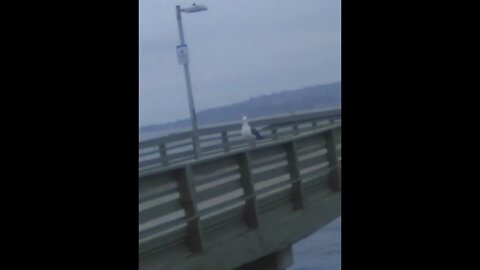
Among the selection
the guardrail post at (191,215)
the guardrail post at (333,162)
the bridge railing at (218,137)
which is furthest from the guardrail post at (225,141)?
the guardrail post at (333,162)

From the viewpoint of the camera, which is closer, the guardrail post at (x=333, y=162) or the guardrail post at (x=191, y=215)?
the guardrail post at (x=333, y=162)

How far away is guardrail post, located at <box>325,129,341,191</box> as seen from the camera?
5.43 feet

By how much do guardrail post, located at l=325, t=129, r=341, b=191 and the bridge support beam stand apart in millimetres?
289

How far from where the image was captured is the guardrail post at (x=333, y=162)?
1.66 meters

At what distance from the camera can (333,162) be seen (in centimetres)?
169

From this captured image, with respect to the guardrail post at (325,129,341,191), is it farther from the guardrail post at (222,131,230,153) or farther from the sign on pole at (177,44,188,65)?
the sign on pole at (177,44,188,65)

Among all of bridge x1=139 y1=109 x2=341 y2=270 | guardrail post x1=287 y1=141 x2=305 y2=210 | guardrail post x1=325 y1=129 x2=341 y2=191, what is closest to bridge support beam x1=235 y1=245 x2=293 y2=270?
bridge x1=139 y1=109 x2=341 y2=270

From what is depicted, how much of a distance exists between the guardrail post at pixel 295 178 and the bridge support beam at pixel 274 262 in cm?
13

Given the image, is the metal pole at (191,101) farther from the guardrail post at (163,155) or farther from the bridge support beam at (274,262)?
the bridge support beam at (274,262)

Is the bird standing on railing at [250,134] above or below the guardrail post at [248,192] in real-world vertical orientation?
above

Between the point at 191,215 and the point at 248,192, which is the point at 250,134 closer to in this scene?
the point at 248,192
